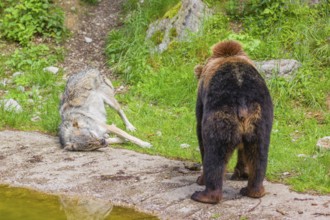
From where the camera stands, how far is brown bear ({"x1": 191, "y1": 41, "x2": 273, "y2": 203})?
6398 mm

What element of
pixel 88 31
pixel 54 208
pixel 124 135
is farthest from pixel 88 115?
pixel 88 31

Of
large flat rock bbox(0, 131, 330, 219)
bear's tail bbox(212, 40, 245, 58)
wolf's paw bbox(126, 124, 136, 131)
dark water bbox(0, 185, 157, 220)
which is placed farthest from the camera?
wolf's paw bbox(126, 124, 136, 131)

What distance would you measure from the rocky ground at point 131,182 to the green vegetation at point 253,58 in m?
0.84

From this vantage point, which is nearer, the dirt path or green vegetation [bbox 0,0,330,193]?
green vegetation [bbox 0,0,330,193]

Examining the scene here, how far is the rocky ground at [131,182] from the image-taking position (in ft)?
21.6

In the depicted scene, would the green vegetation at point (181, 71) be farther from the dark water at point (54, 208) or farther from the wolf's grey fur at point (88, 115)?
the dark water at point (54, 208)

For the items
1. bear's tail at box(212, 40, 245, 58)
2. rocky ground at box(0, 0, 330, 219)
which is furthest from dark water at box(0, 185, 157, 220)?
bear's tail at box(212, 40, 245, 58)

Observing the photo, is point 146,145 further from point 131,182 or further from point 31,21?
point 31,21

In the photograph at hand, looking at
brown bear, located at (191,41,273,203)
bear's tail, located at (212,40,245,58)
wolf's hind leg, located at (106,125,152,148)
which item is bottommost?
wolf's hind leg, located at (106,125,152,148)

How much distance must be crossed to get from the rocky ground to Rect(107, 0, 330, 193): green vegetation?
0.84 m

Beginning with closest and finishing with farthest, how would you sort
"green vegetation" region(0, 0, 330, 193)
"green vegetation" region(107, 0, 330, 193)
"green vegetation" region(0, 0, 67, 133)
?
"green vegetation" region(107, 0, 330, 193) < "green vegetation" region(0, 0, 330, 193) < "green vegetation" region(0, 0, 67, 133)

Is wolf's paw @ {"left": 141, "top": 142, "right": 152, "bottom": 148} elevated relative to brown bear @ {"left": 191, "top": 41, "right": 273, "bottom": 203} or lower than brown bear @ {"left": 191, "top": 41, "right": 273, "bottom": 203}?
lower

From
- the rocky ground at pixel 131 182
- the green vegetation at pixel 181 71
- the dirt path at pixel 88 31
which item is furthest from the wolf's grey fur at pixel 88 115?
the dirt path at pixel 88 31

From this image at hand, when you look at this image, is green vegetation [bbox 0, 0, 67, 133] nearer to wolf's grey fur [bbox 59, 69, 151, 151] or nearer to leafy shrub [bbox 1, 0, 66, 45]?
leafy shrub [bbox 1, 0, 66, 45]
